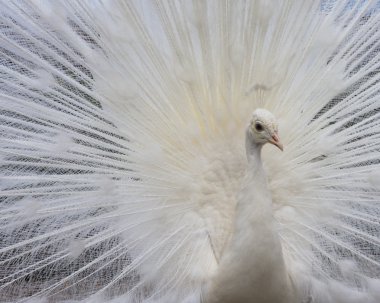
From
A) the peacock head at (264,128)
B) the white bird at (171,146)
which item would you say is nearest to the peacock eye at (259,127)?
the peacock head at (264,128)

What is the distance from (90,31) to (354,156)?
40.8 inches

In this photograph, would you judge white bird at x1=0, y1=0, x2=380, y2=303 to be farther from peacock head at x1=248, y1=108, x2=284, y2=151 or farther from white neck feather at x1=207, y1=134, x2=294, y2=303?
peacock head at x1=248, y1=108, x2=284, y2=151

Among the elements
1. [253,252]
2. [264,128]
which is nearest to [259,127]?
[264,128]

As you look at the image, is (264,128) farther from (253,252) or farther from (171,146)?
(171,146)

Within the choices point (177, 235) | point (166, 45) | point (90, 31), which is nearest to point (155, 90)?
point (166, 45)

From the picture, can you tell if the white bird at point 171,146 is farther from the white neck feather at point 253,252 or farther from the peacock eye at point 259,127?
the peacock eye at point 259,127

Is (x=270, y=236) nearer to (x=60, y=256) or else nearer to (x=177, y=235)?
(x=177, y=235)

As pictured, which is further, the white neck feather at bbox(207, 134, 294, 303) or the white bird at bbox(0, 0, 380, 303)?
the white bird at bbox(0, 0, 380, 303)

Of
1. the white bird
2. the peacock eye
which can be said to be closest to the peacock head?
the peacock eye

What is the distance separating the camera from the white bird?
2043mm

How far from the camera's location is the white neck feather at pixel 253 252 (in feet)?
6.00

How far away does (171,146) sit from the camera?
2.16 m

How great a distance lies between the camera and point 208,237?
2.05 meters

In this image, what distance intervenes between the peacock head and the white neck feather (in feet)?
0.14
